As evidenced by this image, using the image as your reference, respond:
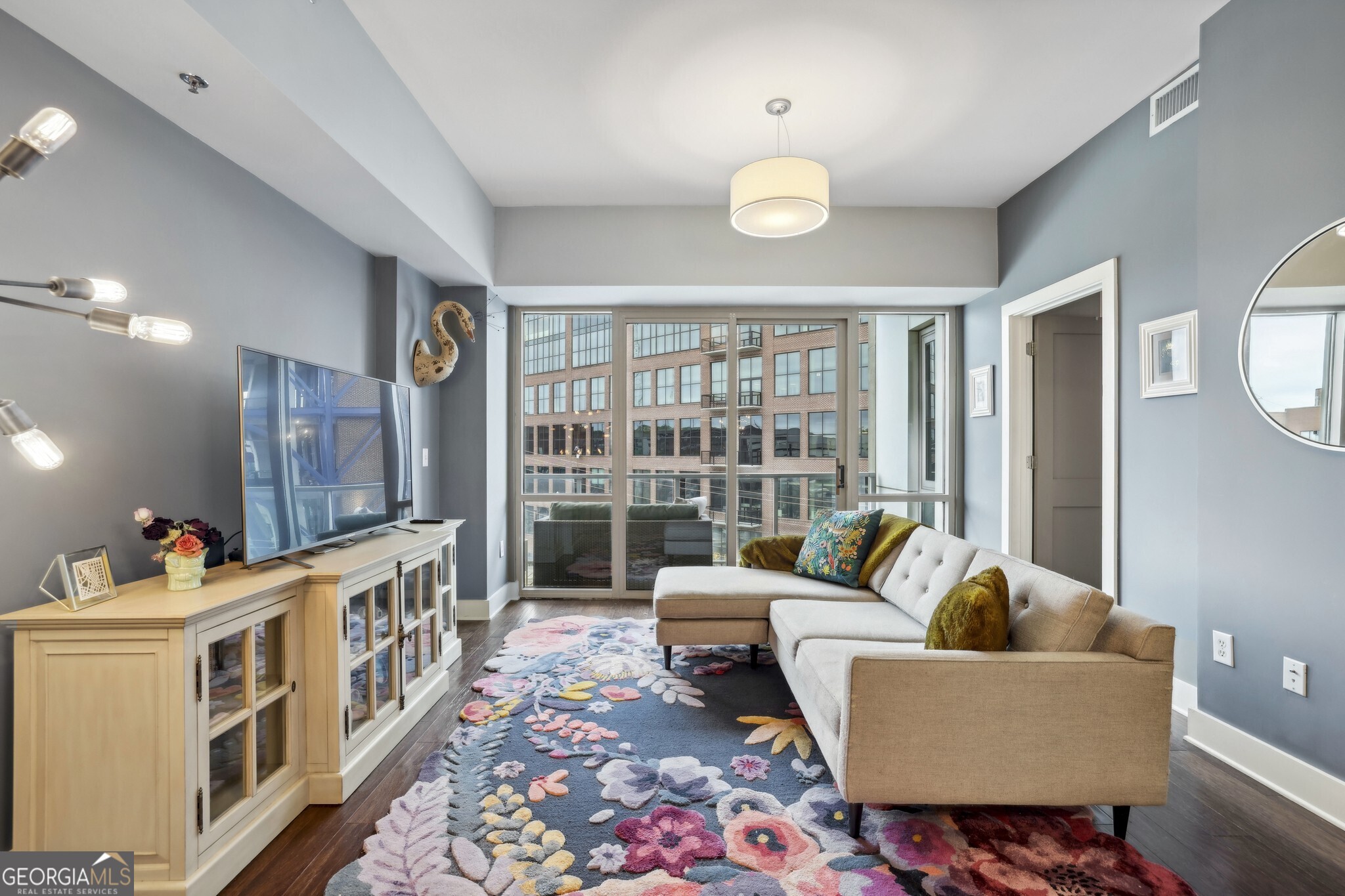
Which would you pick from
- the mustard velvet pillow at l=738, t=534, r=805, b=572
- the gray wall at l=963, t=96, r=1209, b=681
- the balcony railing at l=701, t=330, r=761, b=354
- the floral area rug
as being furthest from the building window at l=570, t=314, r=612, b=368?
the gray wall at l=963, t=96, r=1209, b=681

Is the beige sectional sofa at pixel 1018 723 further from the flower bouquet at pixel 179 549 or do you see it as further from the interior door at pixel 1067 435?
the interior door at pixel 1067 435

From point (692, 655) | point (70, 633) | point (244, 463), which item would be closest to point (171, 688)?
point (70, 633)

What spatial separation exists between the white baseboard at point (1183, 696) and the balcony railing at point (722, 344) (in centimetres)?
309

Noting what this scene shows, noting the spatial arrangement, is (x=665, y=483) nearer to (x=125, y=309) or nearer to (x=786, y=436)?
(x=786, y=436)

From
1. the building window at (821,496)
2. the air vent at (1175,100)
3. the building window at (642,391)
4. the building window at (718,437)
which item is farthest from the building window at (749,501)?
the air vent at (1175,100)

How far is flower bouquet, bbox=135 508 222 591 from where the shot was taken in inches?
65.6

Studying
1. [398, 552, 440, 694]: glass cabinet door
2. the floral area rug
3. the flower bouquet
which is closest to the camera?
the floral area rug

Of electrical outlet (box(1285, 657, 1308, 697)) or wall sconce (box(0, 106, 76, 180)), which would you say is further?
electrical outlet (box(1285, 657, 1308, 697))

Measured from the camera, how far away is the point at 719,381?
4559 mm

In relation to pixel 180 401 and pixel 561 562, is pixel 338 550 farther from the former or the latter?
pixel 561 562

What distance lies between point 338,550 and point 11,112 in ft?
5.05

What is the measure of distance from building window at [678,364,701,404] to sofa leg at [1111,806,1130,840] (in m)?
3.34

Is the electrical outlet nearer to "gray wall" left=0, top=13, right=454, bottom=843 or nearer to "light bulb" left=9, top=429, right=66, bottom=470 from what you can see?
"light bulb" left=9, top=429, right=66, bottom=470

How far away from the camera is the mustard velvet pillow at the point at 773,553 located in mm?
3377
